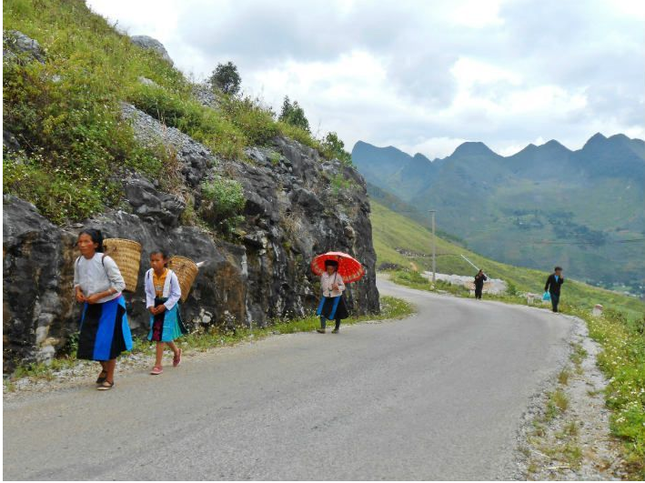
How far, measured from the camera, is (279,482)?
4148 mm

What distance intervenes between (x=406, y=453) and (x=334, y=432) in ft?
2.71

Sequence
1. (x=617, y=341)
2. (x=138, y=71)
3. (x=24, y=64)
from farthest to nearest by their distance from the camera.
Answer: (x=138, y=71) → (x=617, y=341) → (x=24, y=64)

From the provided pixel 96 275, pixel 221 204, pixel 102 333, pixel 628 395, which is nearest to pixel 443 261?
pixel 221 204

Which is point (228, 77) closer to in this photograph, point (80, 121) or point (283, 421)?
point (80, 121)

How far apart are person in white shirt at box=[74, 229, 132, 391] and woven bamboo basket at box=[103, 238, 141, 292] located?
154 centimetres

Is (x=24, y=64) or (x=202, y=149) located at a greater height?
(x=24, y=64)

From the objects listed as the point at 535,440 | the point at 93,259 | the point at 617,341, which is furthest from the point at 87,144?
the point at 617,341

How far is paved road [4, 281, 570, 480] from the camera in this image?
14.5ft

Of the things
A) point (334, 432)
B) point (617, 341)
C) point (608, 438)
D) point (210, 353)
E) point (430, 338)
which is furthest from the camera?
point (617, 341)

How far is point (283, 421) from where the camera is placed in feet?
18.6

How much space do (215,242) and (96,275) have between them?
18.7 ft

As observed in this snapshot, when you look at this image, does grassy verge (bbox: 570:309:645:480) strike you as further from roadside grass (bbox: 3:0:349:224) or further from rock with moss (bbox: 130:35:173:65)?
rock with moss (bbox: 130:35:173:65)

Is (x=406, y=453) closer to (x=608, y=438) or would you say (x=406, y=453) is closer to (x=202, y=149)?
(x=608, y=438)

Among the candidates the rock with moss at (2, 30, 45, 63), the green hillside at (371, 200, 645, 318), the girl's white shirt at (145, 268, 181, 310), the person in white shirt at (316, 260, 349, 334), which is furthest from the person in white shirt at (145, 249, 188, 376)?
the green hillside at (371, 200, 645, 318)
